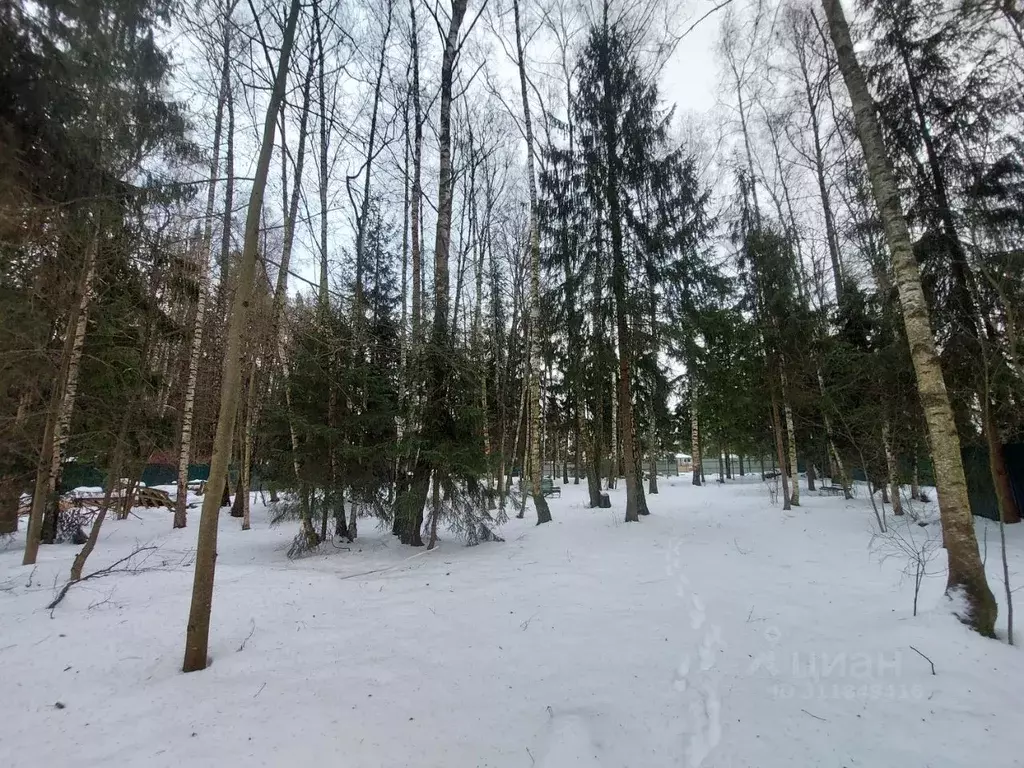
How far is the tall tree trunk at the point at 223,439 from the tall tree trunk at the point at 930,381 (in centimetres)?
528

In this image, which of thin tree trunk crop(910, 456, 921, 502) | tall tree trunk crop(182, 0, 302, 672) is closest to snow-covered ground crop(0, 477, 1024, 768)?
tall tree trunk crop(182, 0, 302, 672)

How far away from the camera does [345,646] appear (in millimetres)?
3803

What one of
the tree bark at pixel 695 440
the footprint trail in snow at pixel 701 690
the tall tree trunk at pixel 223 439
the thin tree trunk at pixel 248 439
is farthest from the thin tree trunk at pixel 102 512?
the tree bark at pixel 695 440

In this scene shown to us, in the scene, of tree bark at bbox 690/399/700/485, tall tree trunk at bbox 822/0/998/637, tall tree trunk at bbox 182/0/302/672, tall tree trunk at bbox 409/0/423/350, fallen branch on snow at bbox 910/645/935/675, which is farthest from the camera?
tree bark at bbox 690/399/700/485

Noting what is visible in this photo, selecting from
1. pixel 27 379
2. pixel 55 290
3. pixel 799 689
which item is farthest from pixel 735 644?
pixel 27 379

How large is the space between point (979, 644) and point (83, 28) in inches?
295

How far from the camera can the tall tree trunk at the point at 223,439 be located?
325 centimetres

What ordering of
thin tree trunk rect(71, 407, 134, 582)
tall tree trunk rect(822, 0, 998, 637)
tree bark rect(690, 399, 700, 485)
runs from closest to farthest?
tall tree trunk rect(822, 0, 998, 637), thin tree trunk rect(71, 407, 134, 582), tree bark rect(690, 399, 700, 485)

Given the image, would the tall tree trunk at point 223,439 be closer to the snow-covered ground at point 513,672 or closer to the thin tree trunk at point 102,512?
the snow-covered ground at point 513,672

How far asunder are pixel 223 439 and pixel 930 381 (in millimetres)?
5853

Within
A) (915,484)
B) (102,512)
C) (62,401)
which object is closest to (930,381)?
(102,512)

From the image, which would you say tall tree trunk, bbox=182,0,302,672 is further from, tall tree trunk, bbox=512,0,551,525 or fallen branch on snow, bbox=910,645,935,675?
tall tree trunk, bbox=512,0,551,525

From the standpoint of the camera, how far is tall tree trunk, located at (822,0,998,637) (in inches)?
149

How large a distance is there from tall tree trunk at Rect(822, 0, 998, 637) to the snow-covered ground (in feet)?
0.99
